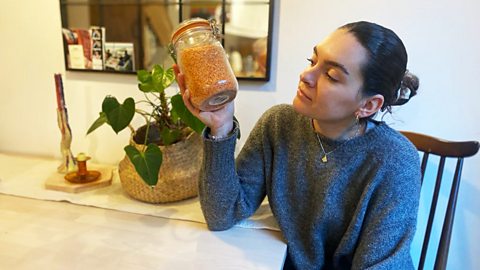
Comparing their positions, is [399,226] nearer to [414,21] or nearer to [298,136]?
[298,136]

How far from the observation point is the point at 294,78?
119cm

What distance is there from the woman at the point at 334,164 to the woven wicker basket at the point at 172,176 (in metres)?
0.16

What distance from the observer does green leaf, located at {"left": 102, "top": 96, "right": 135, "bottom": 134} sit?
3.30ft

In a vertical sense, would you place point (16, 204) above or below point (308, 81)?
below

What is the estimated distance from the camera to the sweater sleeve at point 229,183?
2.88ft

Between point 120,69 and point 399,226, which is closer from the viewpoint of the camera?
point 399,226

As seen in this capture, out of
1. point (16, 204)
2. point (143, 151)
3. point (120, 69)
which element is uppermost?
point (120, 69)

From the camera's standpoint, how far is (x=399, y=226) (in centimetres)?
83

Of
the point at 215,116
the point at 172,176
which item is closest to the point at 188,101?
the point at 215,116

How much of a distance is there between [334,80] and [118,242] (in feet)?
2.01

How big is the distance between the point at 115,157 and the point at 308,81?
870 mm

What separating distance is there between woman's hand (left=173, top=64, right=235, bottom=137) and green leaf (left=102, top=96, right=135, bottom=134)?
0.83 ft

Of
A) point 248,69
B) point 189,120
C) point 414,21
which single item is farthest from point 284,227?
point 414,21

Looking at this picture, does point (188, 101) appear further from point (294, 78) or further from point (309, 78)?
point (294, 78)
